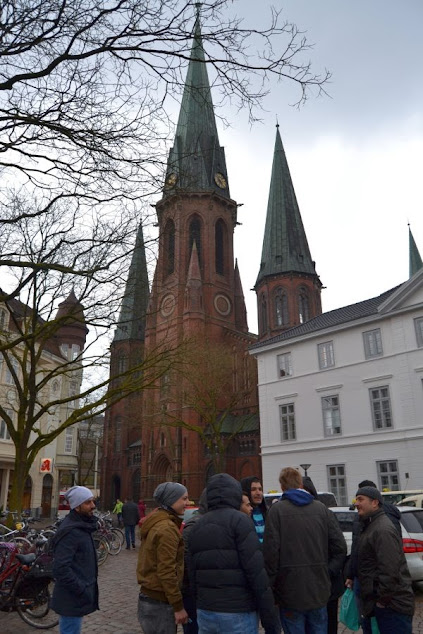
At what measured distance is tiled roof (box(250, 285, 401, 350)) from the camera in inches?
1040

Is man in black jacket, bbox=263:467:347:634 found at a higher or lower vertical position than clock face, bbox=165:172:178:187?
lower

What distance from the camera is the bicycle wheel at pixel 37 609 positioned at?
7.58 metres

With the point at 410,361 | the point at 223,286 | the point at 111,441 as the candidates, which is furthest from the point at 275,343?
the point at 111,441

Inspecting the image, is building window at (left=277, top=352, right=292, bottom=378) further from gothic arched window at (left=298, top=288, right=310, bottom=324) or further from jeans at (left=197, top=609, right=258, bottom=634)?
jeans at (left=197, top=609, right=258, bottom=634)

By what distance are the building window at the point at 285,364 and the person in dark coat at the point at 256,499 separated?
24.0m

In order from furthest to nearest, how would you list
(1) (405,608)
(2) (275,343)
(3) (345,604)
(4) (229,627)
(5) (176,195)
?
(2) (275,343) < (5) (176,195) < (3) (345,604) < (1) (405,608) < (4) (229,627)

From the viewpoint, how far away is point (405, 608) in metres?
4.36

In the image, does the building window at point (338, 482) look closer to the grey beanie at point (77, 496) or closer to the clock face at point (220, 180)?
the grey beanie at point (77, 496)

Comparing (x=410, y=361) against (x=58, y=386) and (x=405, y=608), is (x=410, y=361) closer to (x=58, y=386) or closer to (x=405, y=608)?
(x=405, y=608)

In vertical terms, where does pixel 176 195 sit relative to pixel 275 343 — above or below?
below

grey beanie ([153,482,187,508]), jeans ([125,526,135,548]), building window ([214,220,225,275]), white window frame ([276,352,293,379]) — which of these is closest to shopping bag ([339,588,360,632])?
grey beanie ([153,482,187,508])

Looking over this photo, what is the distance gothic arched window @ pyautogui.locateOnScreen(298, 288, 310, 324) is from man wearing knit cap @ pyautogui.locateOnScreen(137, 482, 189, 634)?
49.2 meters

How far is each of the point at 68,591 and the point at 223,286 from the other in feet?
156

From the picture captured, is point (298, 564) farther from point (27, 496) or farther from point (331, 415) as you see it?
point (27, 496)
